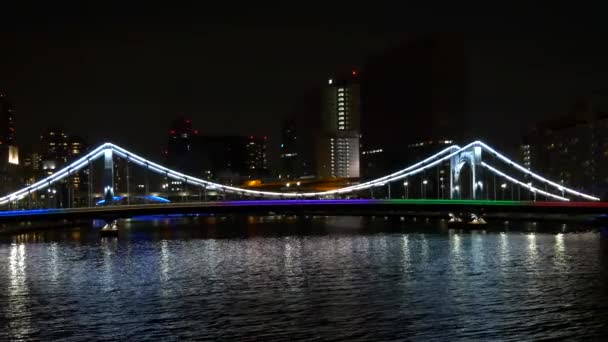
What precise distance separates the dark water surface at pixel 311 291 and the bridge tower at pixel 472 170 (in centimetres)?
2334

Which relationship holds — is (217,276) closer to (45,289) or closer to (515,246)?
(45,289)

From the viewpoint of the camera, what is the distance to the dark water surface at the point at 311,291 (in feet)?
87.8

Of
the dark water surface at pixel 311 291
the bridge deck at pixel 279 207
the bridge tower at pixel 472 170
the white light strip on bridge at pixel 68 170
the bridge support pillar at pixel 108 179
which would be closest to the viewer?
the dark water surface at pixel 311 291

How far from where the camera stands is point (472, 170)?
84688mm

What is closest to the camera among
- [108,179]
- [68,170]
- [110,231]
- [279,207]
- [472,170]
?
[279,207]

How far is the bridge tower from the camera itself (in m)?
83.1

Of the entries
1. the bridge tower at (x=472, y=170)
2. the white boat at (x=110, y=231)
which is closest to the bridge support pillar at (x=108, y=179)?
the white boat at (x=110, y=231)

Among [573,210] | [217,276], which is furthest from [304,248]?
[573,210]

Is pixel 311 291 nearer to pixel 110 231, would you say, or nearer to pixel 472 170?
pixel 110 231

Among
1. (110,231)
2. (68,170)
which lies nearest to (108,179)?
(110,231)

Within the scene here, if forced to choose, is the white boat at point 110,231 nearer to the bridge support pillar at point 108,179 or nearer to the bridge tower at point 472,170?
the bridge support pillar at point 108,179

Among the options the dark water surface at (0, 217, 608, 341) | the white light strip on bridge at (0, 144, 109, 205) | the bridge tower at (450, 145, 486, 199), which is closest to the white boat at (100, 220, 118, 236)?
the white light strip on bridge at (0, 144, 109, 205)

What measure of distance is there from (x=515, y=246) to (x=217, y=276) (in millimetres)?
22100

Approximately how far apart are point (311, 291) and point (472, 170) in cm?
5221
